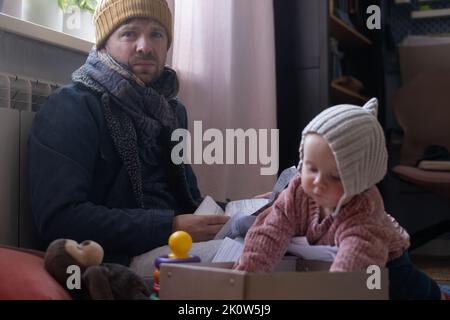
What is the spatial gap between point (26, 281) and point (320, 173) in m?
0.54

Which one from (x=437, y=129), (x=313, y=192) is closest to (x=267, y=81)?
(x=437, y=129)

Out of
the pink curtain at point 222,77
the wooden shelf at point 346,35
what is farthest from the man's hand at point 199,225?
the wooden shelf at point 346,35

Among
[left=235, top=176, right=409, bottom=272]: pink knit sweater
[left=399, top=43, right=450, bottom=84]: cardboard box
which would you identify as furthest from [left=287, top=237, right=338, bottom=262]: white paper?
[left=399, top=43, right=450, bottom=84]: cardboard box

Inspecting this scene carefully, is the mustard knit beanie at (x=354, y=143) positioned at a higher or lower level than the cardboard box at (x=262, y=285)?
higher

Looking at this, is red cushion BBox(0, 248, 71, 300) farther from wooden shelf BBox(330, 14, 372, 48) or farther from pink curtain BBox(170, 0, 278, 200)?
wooden shelf BBox(330, 14, 372, 48)

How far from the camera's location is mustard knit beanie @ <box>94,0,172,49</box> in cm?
158

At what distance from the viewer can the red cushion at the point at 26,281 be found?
1016 mm

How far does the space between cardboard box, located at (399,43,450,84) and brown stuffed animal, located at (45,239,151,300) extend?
8.08 feet

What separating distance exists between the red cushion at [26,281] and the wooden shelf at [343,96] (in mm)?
1835

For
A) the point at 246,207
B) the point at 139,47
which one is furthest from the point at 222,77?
the point at 246,207

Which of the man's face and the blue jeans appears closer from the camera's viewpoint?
the blue jeans

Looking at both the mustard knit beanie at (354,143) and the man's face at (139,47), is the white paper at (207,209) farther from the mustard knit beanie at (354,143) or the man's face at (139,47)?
the mustard knit beanie at (354,143)

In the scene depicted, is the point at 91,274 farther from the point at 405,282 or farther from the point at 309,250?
the point at 405,282
